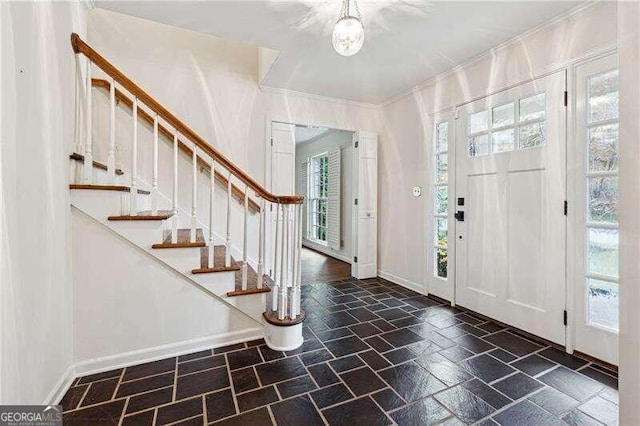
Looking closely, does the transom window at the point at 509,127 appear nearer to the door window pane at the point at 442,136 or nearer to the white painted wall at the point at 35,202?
the door window pane at the point at 442,136

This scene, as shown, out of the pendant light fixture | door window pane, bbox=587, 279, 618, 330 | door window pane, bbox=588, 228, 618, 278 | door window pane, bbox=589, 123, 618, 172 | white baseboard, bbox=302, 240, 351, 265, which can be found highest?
the pendant light fixture

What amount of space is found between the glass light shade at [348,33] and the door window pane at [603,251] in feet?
6.96

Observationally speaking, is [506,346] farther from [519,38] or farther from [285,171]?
[285,171]

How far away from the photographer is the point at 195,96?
3.30 m

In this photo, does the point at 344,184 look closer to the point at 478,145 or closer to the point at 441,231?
the point at 441,231

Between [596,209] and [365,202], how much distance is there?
2.52m

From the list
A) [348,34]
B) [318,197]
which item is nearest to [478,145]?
[348,34]

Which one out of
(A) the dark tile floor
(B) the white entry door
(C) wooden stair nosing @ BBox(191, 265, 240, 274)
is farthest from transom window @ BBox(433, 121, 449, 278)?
(C) wooden stair nosing @ BBox(191, 265, 240, 274)

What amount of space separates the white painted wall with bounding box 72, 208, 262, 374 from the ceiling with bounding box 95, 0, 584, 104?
5.70 feet

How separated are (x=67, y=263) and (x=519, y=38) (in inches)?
150

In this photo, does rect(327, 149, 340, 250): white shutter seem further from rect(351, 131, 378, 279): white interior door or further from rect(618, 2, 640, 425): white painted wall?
rect(618, 2, 640, 425): white painted wall

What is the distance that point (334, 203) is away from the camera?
19.4 feet

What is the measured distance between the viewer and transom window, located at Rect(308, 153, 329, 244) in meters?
6.45

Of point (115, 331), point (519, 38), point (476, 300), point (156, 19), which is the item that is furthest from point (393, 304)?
point (156, 19)
